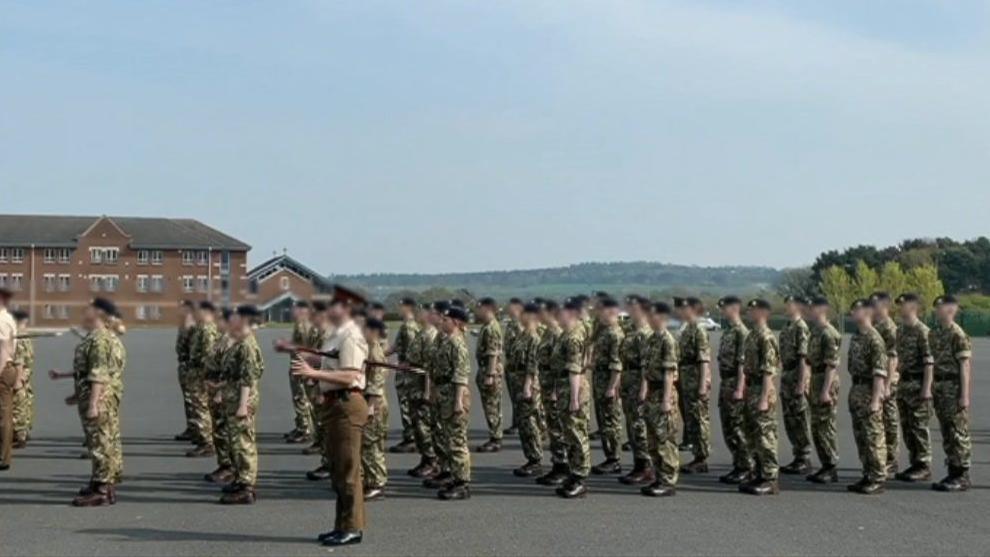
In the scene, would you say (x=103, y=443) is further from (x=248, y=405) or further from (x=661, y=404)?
(x=661, y=404)

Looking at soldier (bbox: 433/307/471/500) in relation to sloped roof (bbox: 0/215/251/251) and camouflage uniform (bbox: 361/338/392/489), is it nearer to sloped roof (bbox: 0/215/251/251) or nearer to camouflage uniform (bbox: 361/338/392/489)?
camouflage uniform (bbox: 361/338/392/489)

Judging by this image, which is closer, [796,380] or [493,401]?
[796,380]

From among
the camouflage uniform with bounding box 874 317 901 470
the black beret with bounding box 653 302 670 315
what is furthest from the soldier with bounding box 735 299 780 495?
the camouflage uniform with bounding box 874 317 901 470

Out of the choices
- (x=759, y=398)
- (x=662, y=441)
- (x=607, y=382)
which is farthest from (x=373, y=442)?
(x=759, y=398)

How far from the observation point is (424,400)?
43.6 ft

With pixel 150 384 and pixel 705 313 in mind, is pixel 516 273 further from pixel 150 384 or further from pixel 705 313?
pixel 150 384

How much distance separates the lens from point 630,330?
1333 cm

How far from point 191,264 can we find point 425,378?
14.1 ft

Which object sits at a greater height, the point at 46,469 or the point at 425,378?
the point at 425,378

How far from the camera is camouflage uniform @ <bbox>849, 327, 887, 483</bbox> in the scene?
1198 cm

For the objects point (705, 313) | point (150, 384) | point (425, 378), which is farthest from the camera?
point (150, 384)

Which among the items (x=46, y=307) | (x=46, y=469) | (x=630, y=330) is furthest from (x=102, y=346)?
(x=630, y=330)

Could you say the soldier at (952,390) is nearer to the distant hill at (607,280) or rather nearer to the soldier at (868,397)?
the soldier at (868,397)

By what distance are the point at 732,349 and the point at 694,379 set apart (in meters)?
0.59
